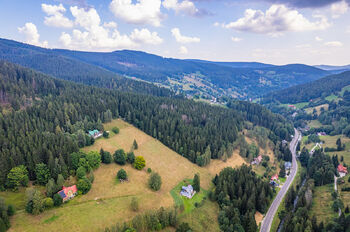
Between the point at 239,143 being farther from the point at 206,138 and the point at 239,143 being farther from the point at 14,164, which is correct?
the point at 14,164

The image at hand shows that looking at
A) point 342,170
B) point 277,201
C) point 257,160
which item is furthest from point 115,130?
point 342,170

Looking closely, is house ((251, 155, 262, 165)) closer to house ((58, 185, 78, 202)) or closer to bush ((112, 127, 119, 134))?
bush ((112, 127, 119, 134))

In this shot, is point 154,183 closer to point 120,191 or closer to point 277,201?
point 120,191

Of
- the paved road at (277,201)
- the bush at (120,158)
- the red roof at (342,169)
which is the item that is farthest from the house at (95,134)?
the red roof at (342,169)

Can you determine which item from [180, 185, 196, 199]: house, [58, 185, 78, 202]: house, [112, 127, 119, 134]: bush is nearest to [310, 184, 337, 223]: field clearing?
[180, 185, 196, 199]: house

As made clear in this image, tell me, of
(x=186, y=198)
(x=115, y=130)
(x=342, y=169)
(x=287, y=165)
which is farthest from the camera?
(x=287, y=165)
